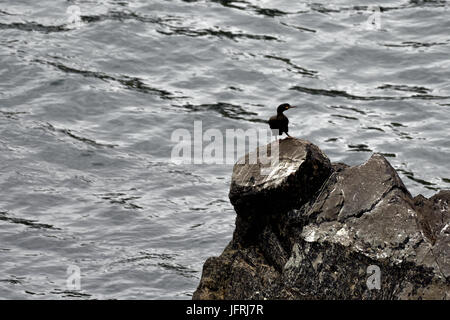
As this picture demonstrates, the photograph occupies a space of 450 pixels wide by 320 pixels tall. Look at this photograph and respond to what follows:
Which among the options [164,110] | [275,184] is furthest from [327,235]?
[164,110]

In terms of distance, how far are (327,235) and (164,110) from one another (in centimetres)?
1536

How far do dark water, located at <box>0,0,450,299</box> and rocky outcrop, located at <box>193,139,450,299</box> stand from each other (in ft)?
17.6

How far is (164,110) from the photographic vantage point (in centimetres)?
2805

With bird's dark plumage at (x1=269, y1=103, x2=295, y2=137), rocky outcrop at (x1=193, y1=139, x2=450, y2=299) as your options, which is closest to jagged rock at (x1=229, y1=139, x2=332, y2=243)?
rocky outcrop at (x1=193, y1=139, x2=450, y2=299)

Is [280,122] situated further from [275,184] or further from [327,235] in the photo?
[327,235]

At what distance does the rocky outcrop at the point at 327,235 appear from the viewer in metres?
12.7

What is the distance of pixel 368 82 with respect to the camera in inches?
1160

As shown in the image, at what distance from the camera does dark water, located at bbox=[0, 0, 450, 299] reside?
21016 millimetres

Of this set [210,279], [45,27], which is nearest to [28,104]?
[45,27]

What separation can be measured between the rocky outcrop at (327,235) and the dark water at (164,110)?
17.6ft

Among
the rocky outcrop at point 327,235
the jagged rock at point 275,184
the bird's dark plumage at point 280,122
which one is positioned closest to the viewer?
the rocky outcrop at point 327,235

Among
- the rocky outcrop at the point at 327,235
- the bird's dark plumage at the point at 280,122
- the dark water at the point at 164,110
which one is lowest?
the dark water at the point at 164,110

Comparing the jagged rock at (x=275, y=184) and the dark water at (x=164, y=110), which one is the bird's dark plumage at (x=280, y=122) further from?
the dark water at (x=164, y=110)

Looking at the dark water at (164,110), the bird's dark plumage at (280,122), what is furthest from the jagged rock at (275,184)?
the dark water at (164,110)
